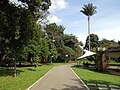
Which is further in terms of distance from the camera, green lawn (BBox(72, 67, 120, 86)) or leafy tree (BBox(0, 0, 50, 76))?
leafy tree (BBox(0, 0, 50, 76))

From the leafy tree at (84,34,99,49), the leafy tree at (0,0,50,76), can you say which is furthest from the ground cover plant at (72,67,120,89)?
the leafy tree at (84,34,99,49)

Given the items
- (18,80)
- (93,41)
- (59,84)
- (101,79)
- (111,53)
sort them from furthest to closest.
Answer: (93,41), (111,53), (101,79), (18,80), (59,84)

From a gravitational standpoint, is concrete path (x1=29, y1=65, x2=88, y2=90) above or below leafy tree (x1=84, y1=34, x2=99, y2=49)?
below

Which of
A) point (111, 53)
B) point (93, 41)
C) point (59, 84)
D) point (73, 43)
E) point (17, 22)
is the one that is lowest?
point (59, 84)

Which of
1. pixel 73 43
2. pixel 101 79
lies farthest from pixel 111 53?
pixel 73 43

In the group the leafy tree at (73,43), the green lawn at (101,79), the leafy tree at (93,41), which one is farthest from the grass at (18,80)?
the leafy tree at (93,41)

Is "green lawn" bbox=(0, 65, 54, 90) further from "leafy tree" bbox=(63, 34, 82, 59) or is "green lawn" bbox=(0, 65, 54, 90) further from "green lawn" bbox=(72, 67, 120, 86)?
"leafy tree" bbox=(63, 34, 82, 59)

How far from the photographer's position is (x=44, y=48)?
192 feet

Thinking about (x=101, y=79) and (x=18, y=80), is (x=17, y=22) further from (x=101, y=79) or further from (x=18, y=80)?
(x=101, y=79)

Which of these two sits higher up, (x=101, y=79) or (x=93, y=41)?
(x=93, y=41)

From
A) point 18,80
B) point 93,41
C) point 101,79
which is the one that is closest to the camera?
point 18,80

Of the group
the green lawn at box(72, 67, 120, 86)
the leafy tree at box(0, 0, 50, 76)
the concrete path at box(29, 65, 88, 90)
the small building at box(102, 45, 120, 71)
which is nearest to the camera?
the concrete path at box(29, 65, 88, 90)

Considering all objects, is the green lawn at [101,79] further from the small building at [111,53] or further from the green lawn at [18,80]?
the small building at [111,53]

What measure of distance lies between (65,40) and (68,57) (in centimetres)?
979
